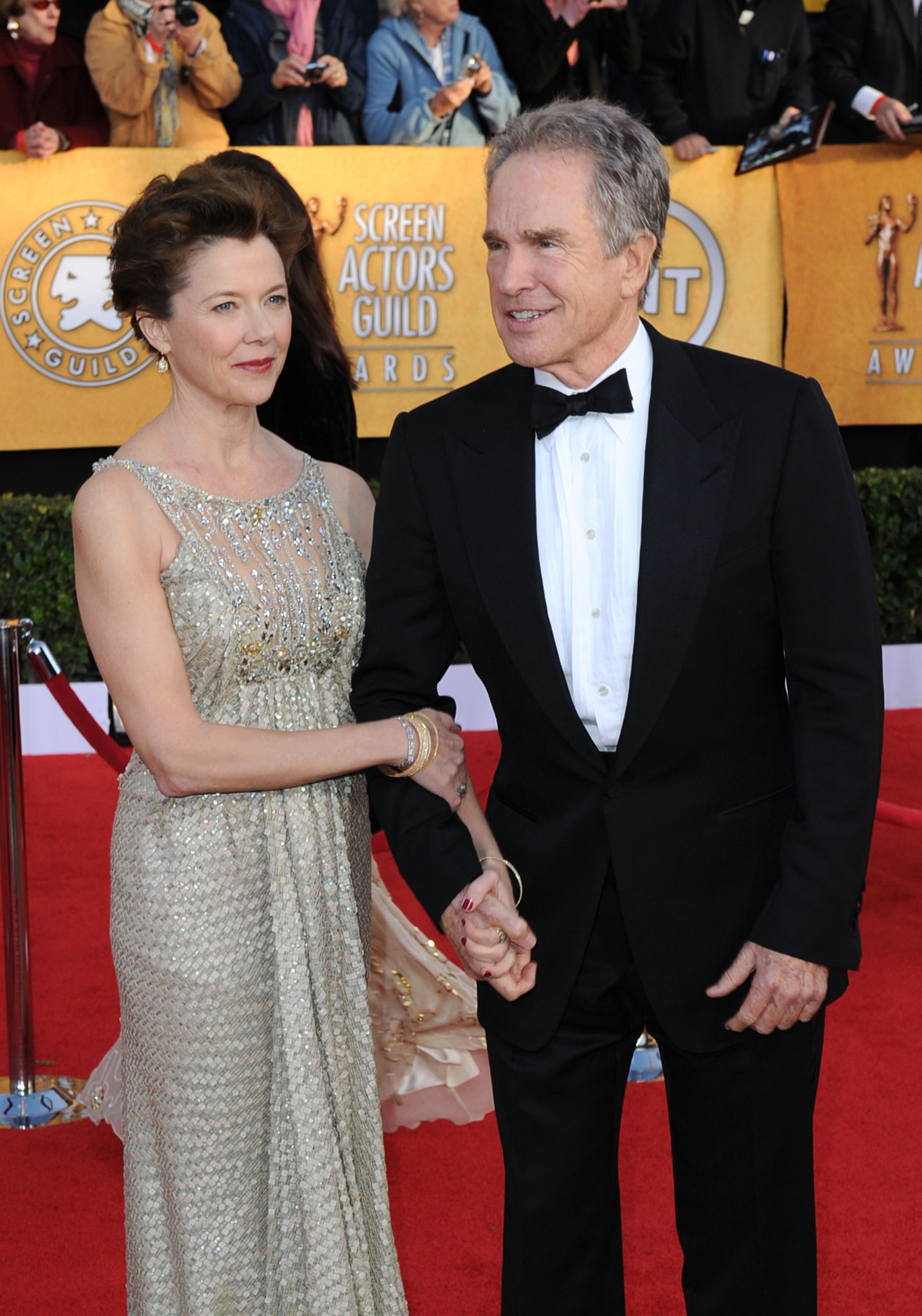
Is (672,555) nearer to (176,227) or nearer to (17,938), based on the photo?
(176,227)

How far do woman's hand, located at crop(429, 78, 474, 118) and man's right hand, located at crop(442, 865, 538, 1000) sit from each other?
6264 millimetres

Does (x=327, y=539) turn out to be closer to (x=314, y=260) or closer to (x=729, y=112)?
(x=314, y=260)

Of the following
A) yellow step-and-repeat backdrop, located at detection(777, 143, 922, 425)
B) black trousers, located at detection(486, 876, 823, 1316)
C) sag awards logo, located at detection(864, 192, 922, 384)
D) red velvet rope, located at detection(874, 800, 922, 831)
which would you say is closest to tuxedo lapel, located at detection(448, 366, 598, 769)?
black trousers, located at detection(486, 876, 823, 1316)

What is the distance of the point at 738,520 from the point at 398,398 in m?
5.90

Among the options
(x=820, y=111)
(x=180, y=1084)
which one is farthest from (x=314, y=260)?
(x=820, y=111)

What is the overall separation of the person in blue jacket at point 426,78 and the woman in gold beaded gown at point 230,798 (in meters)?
5.51

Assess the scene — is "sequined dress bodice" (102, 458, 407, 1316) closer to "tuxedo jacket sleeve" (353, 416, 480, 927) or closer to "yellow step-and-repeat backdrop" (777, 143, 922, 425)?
"tuxedo jacket sleeve" (353, 416, 480, 927)

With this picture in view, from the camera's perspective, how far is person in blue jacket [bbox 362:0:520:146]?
7.34 m

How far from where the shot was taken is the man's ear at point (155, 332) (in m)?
2.10

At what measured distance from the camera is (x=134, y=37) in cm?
693

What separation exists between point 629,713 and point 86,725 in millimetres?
2116

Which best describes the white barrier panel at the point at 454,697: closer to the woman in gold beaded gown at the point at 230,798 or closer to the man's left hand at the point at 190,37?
the man's left hand at the point at 190,37

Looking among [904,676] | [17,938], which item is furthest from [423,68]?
[17,938]

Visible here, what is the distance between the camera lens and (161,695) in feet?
6.56
